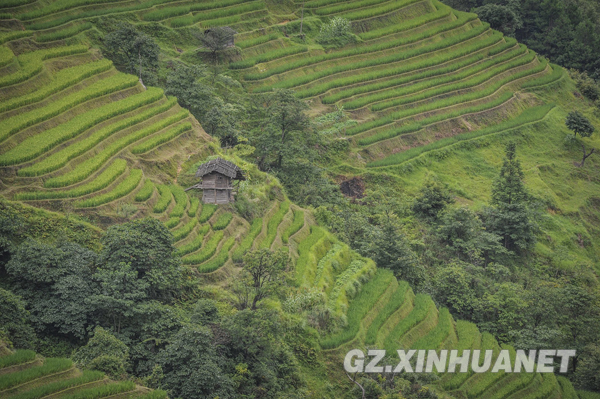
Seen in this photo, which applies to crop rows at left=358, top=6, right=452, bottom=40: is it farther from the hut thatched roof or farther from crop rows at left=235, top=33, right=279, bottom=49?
the hut thatched roof

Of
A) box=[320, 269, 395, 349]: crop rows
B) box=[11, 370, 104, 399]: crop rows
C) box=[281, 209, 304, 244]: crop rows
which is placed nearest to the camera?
box=[11, 370, 104, 399]: crop rows

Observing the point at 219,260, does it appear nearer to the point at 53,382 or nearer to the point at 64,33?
the point at 53,382

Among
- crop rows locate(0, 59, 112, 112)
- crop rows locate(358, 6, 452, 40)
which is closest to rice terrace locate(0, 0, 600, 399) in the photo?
crop rows locate(0, 59, 112, 112)

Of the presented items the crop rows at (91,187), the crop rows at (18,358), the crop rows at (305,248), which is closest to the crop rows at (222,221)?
the crop rows at (305,248)

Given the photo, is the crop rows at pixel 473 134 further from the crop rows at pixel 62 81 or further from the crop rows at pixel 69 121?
the crop rows at pixel 62 81

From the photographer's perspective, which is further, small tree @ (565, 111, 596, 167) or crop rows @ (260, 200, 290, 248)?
small tree @ (565, 111, 596, 167)

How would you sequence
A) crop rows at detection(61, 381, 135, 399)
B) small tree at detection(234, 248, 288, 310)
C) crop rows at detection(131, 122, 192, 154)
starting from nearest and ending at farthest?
crop rows at detection(61, 381, 135, 399)
small tree at detection(234, 248, 288, 310)
crop rows at detection(131, 122, 192, 154)

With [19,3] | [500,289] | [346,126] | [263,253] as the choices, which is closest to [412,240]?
[500,289]
